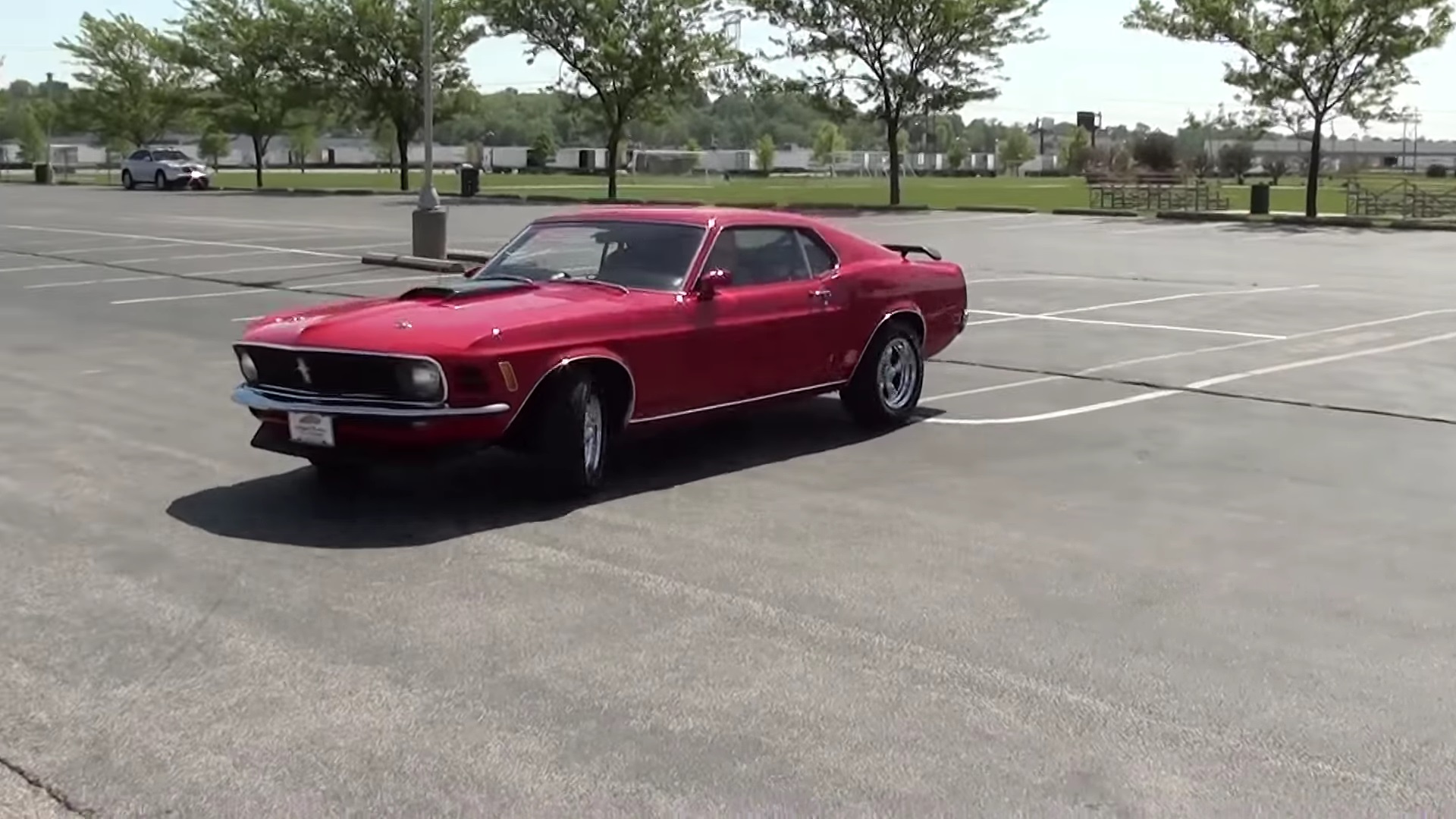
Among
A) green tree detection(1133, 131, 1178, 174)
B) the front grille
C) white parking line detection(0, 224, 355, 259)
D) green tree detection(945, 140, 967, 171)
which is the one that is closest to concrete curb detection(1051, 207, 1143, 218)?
white parking line detection(0, 224, 355, 259)

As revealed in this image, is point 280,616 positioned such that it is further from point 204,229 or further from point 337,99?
point 337,99

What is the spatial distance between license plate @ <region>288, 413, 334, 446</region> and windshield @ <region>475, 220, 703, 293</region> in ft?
5.34

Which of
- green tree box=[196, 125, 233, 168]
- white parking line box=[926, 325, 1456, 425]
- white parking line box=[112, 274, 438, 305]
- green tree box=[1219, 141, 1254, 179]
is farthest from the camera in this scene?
green tree box=[1219, 141, 1254, 179]

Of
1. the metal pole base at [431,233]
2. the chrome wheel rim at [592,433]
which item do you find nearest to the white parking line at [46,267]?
the metal pole base at [431,233]

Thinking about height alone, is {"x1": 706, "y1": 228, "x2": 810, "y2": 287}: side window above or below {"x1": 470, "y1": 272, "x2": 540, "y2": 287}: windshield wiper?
above

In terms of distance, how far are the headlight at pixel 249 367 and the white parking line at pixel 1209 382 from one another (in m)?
4.45

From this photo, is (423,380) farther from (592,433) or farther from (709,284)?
(709,284)

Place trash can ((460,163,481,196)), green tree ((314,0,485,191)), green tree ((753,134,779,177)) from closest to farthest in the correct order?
trash can ((460,163,481,196)) < green tree ((314,0,485,191)) < green tree ((753,134,779,177))

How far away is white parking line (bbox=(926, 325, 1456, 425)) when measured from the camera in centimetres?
1038

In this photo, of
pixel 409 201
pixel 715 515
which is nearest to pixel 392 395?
pixel 715 515

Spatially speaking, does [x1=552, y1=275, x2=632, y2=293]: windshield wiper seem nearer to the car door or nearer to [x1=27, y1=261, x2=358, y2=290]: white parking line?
the car door

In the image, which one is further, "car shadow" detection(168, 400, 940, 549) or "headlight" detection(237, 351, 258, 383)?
"headlight" detection(237, 351, 258, 383)

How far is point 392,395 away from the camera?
287 inches

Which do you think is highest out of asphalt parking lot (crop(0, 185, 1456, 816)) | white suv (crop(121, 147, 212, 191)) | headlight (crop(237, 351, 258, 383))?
white suv (crop(121, 147, 212, 191))
